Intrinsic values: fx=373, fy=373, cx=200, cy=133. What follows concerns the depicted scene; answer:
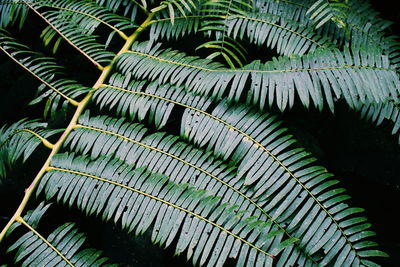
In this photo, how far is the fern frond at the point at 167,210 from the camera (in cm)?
97

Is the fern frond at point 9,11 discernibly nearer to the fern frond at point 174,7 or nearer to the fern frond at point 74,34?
the fern frond at point 74,34

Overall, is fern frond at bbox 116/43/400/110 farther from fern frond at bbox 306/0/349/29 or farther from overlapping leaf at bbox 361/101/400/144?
fern frond at bbox 306/0/349/29

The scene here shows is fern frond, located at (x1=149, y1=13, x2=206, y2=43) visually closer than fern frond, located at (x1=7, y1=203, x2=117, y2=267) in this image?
No

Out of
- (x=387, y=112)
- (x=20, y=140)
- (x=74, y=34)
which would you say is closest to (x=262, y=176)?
(x=387, y=112)

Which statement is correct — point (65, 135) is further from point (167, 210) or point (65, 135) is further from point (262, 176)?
point (262, 176)

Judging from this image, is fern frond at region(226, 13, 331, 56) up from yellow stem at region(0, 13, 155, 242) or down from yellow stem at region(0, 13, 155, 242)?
up

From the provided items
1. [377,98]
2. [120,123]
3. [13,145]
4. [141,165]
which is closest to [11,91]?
[13,145]

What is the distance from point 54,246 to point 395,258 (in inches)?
47.6

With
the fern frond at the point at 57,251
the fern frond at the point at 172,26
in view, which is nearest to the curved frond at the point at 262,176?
the fern frond at the point at 57,251

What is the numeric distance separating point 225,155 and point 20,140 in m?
0.70

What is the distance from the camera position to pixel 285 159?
108 centimetres

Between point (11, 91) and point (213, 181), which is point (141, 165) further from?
point (11, 91)

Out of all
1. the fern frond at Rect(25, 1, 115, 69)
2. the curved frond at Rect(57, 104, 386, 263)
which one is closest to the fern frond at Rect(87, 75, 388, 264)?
the curved frond at Rect(57, 104, 386, 263)

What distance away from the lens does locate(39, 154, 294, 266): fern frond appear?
97cm
